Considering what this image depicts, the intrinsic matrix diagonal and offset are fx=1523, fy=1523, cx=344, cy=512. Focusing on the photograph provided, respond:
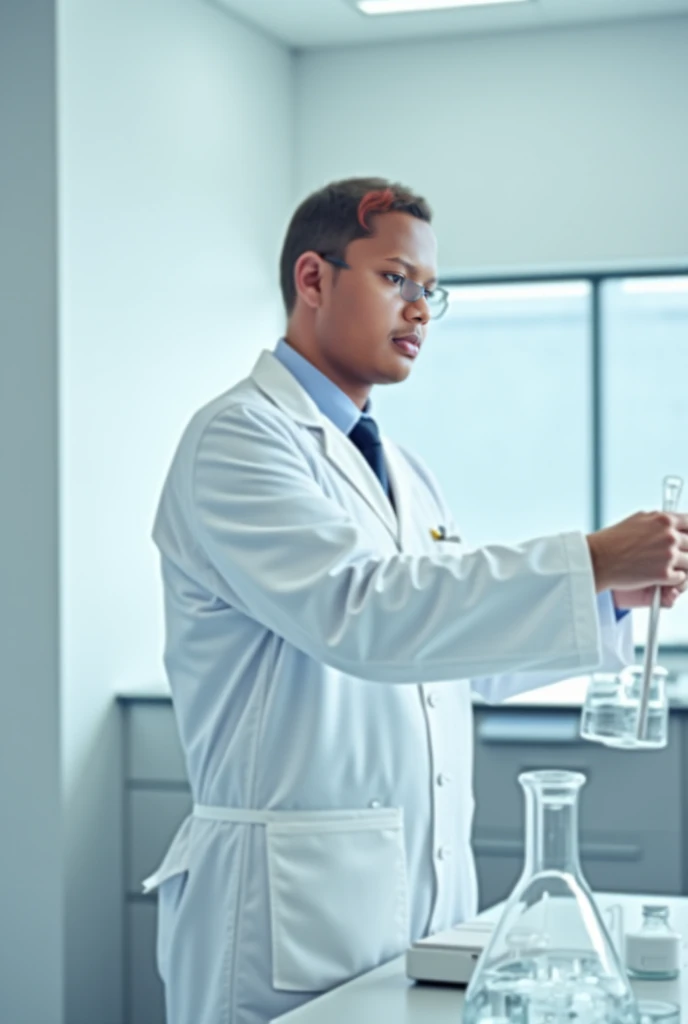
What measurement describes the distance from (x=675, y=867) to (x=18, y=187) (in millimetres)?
1820

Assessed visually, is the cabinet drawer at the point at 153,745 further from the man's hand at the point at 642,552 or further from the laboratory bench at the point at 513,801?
the man's hand at the point at 642,552

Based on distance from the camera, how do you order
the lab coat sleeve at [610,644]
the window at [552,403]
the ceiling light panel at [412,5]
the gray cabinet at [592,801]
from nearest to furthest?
the lab coat sleeve at [610,644] → the gray cabinet at [592,801] → the ceiling light panel at [412,5] → the window at [552,403]

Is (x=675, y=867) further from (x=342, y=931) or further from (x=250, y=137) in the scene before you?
(x=250, y=137)

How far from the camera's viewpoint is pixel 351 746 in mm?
1683

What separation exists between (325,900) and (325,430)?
0.55m

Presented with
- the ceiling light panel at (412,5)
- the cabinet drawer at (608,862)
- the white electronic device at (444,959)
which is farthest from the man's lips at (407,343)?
the ceiling light panel at (412,5)

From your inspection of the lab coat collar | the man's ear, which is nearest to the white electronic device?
the lab coat collar

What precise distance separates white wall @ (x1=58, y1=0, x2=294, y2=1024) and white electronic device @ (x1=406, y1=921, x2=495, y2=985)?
161 centimetres

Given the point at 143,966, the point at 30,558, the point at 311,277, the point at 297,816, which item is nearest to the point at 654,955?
the point at 297,816

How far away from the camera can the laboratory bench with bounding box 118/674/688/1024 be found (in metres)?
2.90

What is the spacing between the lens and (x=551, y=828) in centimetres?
114

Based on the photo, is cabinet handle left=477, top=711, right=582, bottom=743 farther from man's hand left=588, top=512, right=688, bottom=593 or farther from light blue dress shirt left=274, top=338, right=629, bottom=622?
man's hand left=588, top=512, right=688, bottom=593

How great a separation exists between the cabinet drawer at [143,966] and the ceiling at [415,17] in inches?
82.9

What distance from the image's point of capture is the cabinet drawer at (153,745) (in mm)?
3133
